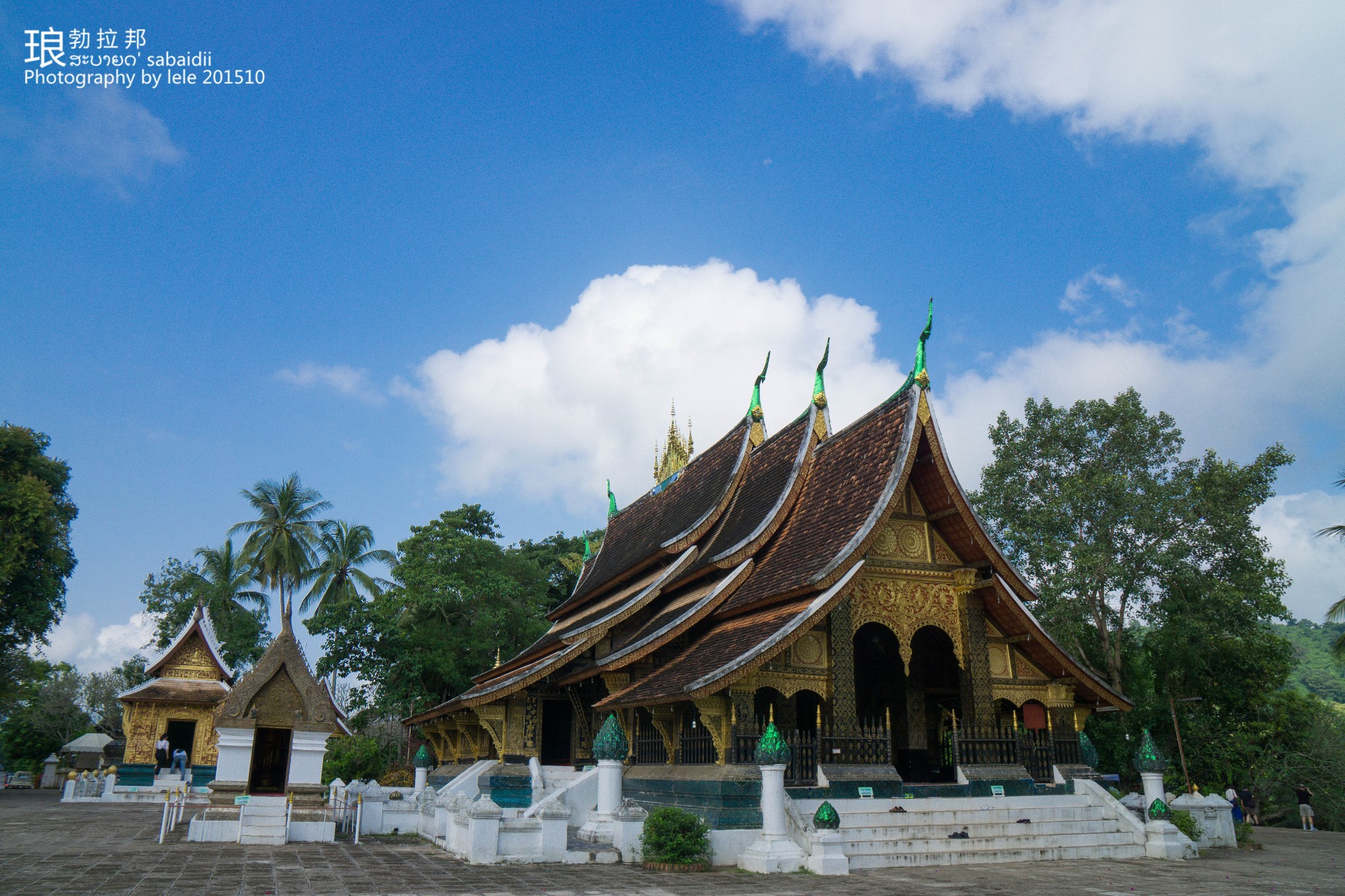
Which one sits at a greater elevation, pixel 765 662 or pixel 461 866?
pixel 765 662

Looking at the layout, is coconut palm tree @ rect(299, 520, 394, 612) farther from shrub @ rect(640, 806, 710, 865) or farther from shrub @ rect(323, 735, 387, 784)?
shrub @ rect(640, 806, 710, 865)

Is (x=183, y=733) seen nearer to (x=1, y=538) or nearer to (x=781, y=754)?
(x=1, y=538)

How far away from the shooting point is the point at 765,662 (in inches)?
411

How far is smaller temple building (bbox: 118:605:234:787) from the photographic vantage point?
A: 26406mm

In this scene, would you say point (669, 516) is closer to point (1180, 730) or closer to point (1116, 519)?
point (1116, 519)

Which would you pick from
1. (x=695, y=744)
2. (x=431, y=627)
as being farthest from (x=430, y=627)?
(x=695, y=744)

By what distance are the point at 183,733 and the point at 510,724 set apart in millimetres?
19353

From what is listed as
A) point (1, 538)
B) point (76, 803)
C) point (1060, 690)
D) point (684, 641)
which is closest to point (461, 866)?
point (684, 641)

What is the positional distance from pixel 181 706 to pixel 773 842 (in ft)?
80.2

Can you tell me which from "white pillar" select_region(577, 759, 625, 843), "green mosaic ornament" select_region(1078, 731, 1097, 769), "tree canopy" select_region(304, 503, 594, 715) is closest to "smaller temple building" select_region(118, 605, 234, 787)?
"tree canopy" select_region(304, 503, 594, 715)

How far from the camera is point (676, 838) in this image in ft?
30.0

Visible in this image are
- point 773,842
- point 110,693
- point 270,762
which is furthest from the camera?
point 110,693

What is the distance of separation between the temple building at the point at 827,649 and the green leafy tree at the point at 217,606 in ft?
79.7

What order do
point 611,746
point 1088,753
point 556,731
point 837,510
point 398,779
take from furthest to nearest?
point 398,779, point 556,731, point 1088,753, point 837,510, point 611,746
